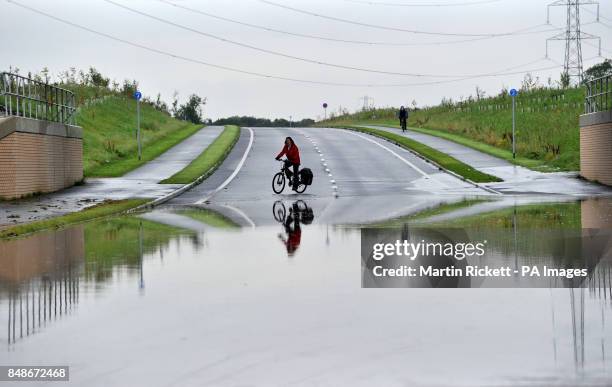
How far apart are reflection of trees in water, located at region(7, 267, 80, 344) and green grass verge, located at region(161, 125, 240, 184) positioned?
2337 centimetres

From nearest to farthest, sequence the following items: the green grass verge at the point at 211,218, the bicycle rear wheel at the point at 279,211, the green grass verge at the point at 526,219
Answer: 1. the green grass verge at the point at 526,219
2. the green grass verge at the point at 211,218
3. the bicycle rear wheel at the point at 279,211

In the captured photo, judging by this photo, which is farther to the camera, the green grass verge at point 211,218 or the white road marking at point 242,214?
the white road marking at point 242,214

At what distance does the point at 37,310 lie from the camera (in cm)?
974

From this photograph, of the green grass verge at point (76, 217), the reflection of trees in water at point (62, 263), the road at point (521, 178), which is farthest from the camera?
the road at point (521, 178)

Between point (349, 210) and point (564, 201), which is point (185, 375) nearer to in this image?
point (349, 210)

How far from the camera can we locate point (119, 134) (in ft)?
179

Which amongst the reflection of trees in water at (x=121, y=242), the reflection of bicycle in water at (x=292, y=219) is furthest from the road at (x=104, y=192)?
the reflection of bicycle in water at (x=292, y=219)

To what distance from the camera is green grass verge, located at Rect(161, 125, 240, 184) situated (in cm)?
3641

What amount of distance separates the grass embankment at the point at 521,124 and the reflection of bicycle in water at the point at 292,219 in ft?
57.2

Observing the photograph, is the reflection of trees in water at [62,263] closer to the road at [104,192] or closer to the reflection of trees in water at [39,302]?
the reflection of trees in water at [39,302]

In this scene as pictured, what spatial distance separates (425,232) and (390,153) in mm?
31764

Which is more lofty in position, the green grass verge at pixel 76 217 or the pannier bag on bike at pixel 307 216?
the green grass verge at pixel 76 217

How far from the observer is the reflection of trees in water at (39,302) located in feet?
29.2

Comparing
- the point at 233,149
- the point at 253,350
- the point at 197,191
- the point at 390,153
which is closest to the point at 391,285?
the point at 253,350
